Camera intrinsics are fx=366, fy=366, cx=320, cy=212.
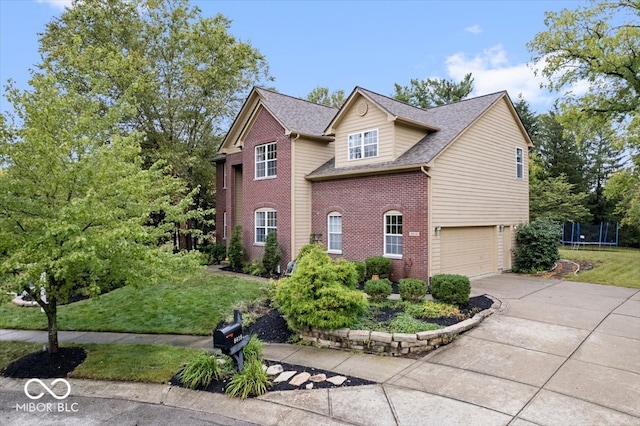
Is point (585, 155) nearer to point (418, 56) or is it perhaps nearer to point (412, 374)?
point (418, 56)

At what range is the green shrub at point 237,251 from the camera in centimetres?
1783

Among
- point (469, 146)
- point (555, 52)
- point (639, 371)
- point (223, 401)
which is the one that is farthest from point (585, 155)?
A: point (223, 401)

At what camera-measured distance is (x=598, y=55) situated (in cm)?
1688

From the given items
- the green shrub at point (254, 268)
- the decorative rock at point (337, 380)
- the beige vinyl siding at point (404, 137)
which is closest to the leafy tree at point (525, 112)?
the beige vinyl siding at point (404, 137)

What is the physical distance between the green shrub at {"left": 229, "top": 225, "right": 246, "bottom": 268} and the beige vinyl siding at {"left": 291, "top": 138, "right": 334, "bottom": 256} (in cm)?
334

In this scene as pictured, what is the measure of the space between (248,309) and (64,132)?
602 cm

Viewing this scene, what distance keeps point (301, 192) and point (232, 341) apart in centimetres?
1081

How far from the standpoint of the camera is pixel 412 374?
230 inches

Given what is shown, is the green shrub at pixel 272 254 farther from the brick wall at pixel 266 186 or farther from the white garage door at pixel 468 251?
the white garage door at pixel 468 251

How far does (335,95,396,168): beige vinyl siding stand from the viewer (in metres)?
→ 13.6

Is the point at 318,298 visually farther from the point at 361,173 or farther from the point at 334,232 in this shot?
the point at 334,232

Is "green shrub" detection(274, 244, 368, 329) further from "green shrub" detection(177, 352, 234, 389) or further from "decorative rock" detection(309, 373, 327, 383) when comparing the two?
"green shrub" detection(177, 352, 234, 389)

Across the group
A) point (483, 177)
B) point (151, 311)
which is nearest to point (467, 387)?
point (151, 311)

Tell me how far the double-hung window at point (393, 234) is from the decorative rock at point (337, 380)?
24.9 feet
